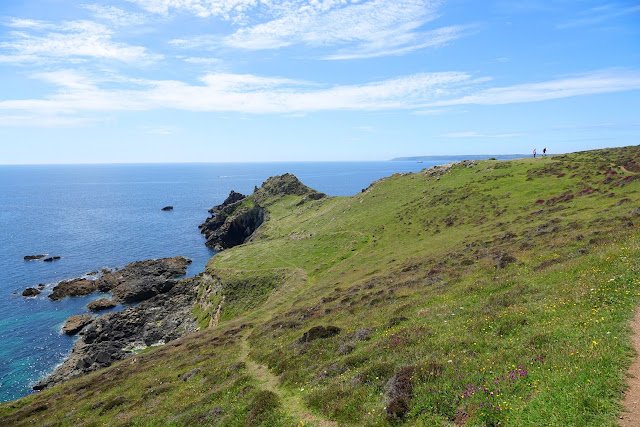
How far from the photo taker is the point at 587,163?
268 ft

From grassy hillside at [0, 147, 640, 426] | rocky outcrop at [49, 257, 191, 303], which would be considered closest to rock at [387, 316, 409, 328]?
grassy hillside at [0, 147, 640, 426]

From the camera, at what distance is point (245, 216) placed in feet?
487

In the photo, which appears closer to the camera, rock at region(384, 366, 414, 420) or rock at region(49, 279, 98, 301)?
rock at region(384, 366, 414, 420)

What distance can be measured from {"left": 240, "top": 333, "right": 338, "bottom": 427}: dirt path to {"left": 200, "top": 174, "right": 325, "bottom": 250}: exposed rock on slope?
108908mm

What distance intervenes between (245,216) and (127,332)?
8117 centimetres

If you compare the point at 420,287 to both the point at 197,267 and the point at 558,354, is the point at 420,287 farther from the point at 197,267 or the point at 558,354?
the point at 197,267

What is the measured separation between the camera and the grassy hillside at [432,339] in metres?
15.4

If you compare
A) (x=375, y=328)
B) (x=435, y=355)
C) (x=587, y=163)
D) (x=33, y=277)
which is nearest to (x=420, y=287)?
(x=375, y=328)

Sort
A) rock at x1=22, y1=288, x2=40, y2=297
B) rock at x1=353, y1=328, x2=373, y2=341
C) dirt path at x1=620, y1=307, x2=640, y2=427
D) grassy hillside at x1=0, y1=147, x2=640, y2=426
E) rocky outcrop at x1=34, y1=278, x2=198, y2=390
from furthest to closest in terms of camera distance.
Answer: rock at x1=22, y1=288, x2=40, y2=297 → rocky outcrop at x1=34, y1=278, x2=198, y2=390 → rock at x1=353, y1=328, x2=373, y2=341 → grassy hillside at x1=0, y1=147, x2=640, y2=426 → dirt path at x1=620, y1=307, x2=640, y2=427

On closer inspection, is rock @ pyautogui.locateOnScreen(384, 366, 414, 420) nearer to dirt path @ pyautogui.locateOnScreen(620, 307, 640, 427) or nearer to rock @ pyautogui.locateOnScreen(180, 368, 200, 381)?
dirt path @ pyautogui.locateOnScreen(620, 307, 640, 427)

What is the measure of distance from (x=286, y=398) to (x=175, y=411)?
8.76 m

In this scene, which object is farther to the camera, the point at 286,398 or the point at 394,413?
the point at 286,398

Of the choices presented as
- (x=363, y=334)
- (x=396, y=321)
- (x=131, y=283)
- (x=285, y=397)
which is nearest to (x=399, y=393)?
(x=285, y=397)

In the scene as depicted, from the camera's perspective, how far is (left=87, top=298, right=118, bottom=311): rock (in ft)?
273
